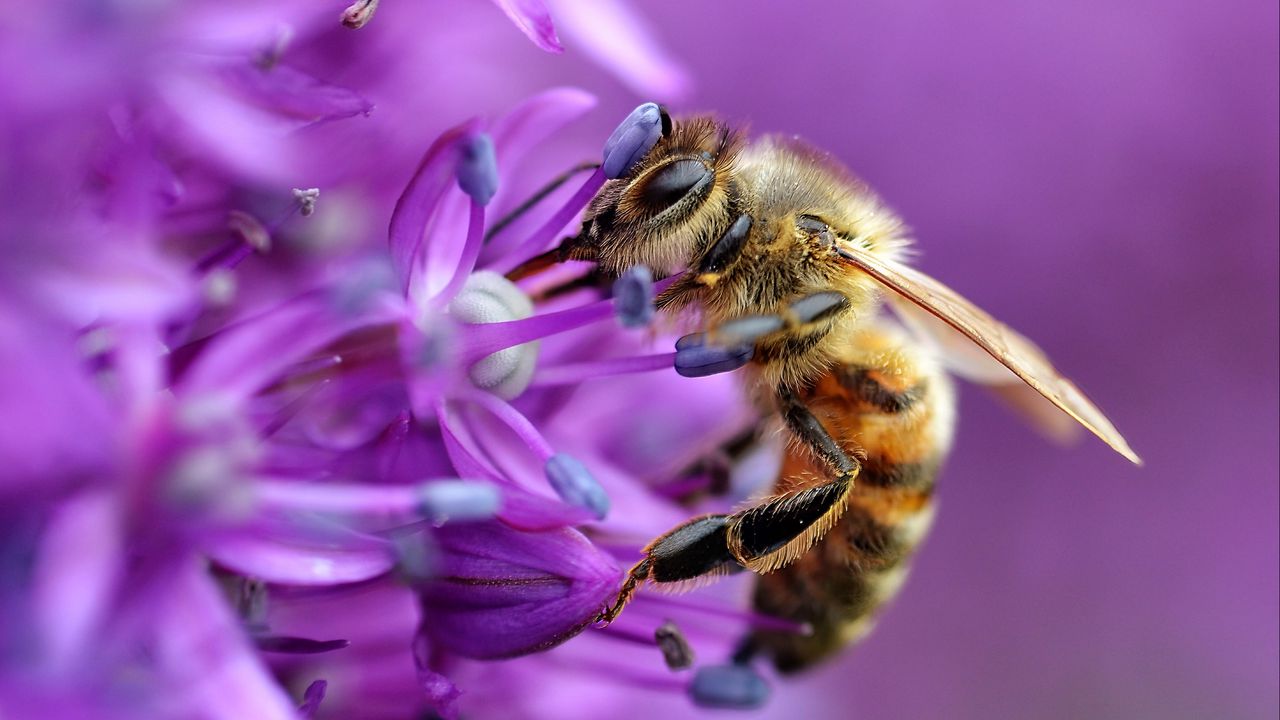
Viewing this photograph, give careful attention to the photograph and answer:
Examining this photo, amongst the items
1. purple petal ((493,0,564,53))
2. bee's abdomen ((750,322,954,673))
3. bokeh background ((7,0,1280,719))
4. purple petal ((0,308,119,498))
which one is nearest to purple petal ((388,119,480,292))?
purple petal ((493,0,564,53))

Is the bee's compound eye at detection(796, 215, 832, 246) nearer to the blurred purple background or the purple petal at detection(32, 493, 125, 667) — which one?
the purple petal at detection(32, 493, 125, 667)

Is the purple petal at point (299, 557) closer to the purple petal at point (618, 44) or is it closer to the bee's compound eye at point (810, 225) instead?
the bee's compound eye at point (810, 225)

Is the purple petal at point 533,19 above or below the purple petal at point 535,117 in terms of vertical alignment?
above

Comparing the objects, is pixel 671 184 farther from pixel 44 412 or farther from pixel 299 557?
pixel 44 412

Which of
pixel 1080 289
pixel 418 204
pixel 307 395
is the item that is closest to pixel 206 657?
pixel 307 395

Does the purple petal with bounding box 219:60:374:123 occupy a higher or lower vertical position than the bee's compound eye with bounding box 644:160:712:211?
lower

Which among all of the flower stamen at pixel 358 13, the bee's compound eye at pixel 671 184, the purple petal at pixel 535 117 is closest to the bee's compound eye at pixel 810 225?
the bee's compound eye at pixel 671 184
